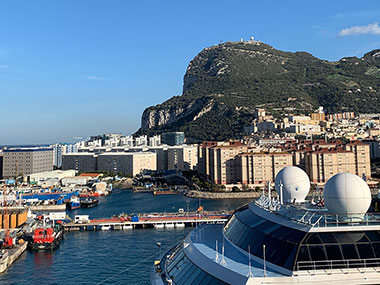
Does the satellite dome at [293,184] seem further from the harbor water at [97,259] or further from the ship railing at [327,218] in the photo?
the harbor water at [97,259]

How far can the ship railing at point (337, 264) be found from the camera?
9148 mm

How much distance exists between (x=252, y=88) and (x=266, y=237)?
131 metres

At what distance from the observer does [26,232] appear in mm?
32531

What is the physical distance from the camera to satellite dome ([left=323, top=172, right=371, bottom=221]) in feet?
35.5

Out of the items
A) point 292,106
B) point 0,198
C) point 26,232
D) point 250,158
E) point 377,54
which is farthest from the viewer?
point 377,54

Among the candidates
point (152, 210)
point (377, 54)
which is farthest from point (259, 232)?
point (377, 54)

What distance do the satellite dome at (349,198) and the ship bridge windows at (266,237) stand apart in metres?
1.80

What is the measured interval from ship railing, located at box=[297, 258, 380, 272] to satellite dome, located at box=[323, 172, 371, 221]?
1.62 meters

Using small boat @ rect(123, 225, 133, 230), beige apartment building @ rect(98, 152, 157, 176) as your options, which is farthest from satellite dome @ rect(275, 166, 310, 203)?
beige apartment building @ rect(98, 152, 157, 176)

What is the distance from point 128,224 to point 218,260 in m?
28.1

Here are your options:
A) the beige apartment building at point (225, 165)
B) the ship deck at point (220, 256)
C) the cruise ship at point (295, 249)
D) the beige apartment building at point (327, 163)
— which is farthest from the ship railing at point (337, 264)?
the beige apartment building at point (225, 165)

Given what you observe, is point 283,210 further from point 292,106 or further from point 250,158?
point 292,106

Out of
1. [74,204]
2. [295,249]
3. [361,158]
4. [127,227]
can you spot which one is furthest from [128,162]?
[295,249]

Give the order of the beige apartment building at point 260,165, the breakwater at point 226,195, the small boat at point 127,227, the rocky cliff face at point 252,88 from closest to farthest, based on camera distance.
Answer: the small boat at point 127,227, the breakwater at point 226,195, the beige apartment building at point 260,165, the rocky cliff face at point 252,88
